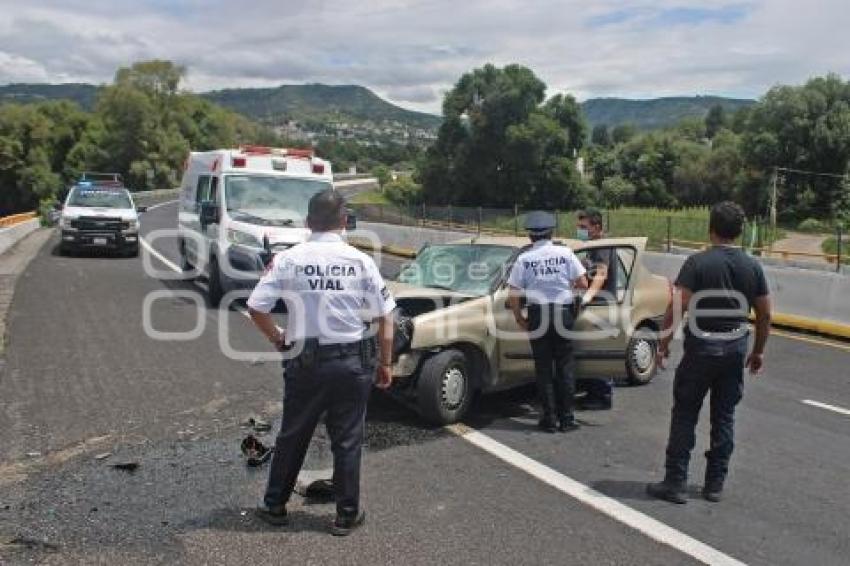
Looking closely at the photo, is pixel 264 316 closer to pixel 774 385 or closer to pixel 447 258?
pixel 447 258

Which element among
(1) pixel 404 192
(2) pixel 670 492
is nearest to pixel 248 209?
(2) pixel 670 492

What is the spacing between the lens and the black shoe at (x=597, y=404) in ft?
24.9

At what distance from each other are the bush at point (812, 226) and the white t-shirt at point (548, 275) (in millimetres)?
55588

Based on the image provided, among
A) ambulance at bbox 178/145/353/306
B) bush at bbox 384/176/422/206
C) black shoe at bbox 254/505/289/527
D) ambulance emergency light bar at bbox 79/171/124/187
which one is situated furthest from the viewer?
bush at bbox 384/176/422/206

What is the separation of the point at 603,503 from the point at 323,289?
7.15ft

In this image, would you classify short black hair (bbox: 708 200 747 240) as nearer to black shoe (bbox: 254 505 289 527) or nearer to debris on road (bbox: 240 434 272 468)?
black shoe (bbox: 254 505 289 527)

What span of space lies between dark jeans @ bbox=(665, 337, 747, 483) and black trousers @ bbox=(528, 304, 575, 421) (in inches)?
58.6

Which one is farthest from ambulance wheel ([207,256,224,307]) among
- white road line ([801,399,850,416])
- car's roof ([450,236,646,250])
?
white road line ([801,399,850,416])

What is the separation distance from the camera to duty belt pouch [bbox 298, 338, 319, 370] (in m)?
4.53

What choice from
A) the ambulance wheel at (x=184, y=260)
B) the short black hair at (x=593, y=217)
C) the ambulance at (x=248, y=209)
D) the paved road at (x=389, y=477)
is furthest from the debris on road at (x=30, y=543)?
the ambulance wheel at (x=184, y=260)

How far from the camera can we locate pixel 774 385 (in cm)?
889

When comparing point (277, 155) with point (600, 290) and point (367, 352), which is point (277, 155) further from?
point (367, 352)

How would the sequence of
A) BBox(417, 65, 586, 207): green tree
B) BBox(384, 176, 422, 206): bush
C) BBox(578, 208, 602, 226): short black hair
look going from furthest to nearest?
BBox(384, 176, 422, 206): bush
BBox(417, 65, 586, 207): green tree
BBox(578, 208, 602, 226): short black hair

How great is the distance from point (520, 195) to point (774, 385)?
55.9 m
